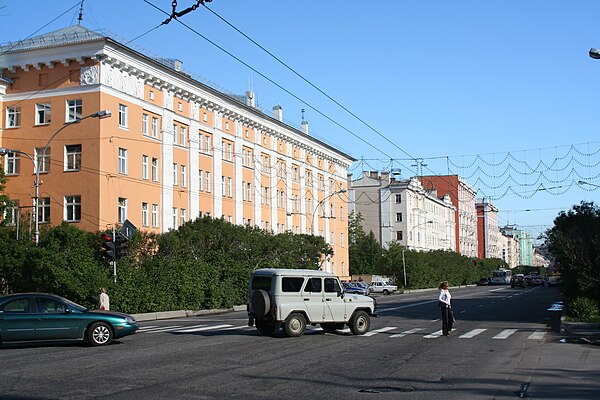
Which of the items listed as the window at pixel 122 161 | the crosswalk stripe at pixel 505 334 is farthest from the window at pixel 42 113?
the crosswalk stripe at pixel 505 334

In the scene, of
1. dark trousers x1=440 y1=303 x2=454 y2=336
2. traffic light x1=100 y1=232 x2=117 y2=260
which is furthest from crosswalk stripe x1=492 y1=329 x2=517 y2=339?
traffic light x1=100 y1=232 x2=117 y2=260

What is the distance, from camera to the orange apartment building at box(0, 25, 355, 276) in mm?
42688

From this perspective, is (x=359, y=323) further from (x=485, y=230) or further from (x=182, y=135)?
(x=485, y=230)

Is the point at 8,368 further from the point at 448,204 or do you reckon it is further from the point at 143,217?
the point at 448,204

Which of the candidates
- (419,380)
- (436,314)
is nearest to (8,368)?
(419,380)

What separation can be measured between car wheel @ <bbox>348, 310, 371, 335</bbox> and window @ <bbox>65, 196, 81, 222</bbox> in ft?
83.1

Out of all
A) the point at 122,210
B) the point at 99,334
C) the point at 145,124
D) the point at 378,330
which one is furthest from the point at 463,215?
the point at 99,334

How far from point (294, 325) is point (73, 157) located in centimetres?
2672

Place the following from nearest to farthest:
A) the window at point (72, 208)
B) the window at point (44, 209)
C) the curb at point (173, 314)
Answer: the curb at point (173, 314) < the window at point (72, 208) < the window at point (44, 209)

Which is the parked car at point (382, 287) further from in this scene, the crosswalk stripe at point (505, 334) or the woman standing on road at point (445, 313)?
the woman standing on road at point (445, 313)

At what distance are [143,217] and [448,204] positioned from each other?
8579 centimetres

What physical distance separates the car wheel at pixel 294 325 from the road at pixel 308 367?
279 millimetres

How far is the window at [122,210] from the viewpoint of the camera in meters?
44.0

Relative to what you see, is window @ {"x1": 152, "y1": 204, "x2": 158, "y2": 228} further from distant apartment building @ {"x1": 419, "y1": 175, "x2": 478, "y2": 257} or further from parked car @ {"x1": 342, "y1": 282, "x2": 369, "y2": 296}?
distant apartment building @ {"x1": 419, "y1": 175, "x2": 478, "y2": 257}
